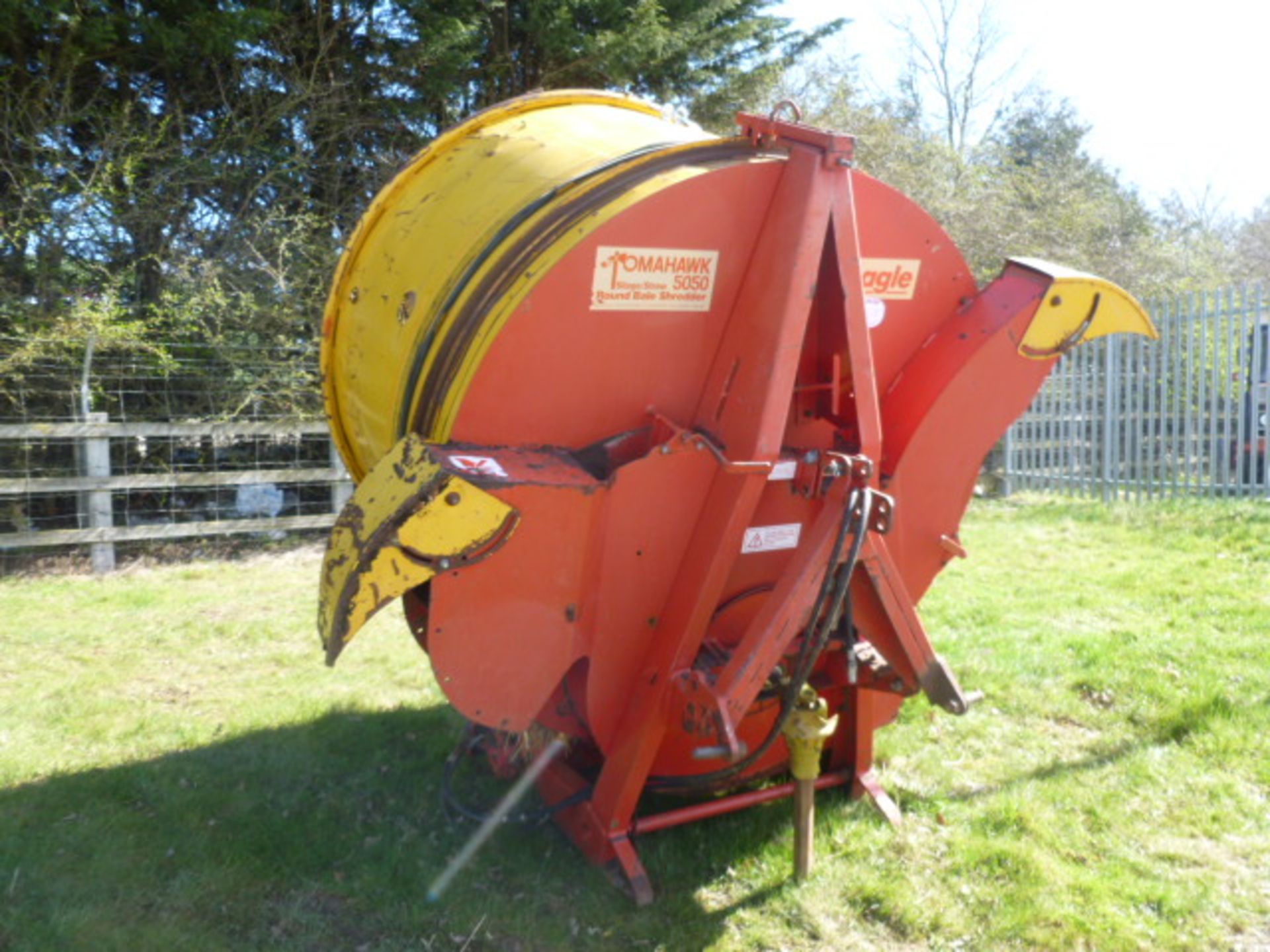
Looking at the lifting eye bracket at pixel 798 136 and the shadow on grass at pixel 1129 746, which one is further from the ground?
the lifting eye bracket at pixel 798 136

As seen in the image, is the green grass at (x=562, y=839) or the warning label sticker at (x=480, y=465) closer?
the warning label sticker at (x=480, y=465)

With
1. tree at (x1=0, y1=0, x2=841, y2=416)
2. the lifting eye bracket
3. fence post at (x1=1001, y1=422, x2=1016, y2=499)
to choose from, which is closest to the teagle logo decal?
the lifting eye bracket

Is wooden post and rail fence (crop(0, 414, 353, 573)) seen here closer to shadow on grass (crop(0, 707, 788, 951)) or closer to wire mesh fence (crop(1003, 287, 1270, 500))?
shadow on grass (crop(0, 707, 788, 951))

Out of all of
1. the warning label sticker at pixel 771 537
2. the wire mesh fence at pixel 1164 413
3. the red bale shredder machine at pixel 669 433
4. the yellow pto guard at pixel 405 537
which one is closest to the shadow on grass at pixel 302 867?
the red bale shredder machine at pixel 669 433

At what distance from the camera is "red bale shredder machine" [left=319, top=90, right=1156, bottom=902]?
263 cm

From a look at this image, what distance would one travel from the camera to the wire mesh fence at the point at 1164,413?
909 cm

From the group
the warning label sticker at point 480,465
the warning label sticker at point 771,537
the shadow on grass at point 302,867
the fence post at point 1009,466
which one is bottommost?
the shadow on grass at point 302,867

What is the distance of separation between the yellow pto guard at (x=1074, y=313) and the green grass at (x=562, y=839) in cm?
159

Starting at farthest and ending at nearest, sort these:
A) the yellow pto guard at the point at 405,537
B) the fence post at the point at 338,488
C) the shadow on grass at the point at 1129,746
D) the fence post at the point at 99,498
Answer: the fence post at the point at 338,488, the fence post at the point at 99,498, the shadow on grass at the point at 1129,746, the yellow pto guard at the point at 405,537

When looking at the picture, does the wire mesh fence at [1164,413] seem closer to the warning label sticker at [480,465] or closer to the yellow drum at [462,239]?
the yellow drum at [462,239]

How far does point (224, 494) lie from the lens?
8852mm

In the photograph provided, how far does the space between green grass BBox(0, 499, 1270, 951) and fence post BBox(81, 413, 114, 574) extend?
193 cm

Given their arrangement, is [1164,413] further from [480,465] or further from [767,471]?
[480,465]

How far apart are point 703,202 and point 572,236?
397 mm
